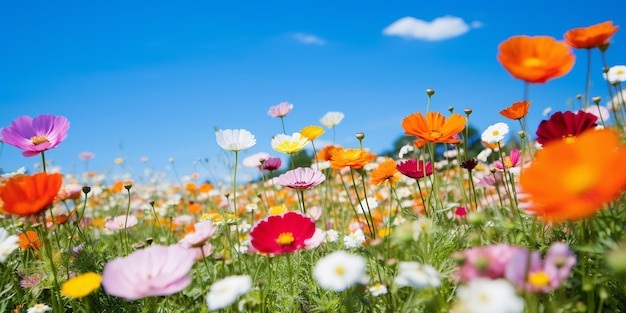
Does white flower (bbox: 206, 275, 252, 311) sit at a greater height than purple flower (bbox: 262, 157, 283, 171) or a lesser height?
lesser

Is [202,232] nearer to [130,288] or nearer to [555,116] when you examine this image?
[130,288]

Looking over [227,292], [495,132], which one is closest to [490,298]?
[227,292]

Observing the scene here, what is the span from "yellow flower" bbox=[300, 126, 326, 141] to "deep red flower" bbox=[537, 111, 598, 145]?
2.75ft

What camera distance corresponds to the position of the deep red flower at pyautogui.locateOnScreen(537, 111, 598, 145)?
1.21 meters

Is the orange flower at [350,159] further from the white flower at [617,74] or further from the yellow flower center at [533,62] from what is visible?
the white flower at [617,74]

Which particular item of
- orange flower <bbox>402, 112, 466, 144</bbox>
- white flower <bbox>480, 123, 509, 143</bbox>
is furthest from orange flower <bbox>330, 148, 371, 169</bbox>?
white flower <bbox>480, 123, 509, 143</bbox>

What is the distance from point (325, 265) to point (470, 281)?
0.24m

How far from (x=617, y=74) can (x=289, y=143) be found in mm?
1174

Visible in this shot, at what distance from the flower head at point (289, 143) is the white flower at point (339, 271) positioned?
0.82 meters

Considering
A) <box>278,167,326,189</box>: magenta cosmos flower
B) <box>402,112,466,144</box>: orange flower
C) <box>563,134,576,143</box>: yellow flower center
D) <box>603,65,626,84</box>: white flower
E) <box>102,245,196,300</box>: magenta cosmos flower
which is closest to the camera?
<box>102,245,196,300</box>: magenta cosmos flower

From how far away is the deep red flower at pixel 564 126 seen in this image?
1207 mm

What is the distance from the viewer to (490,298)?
63 cm

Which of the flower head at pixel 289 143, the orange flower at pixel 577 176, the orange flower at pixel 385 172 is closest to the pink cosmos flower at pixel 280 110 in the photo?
the flower head at pixel 289 143

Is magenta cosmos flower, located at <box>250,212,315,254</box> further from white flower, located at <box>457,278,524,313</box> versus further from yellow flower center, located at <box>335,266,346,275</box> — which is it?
white flower, located at <box>457,278,524,313</box>
